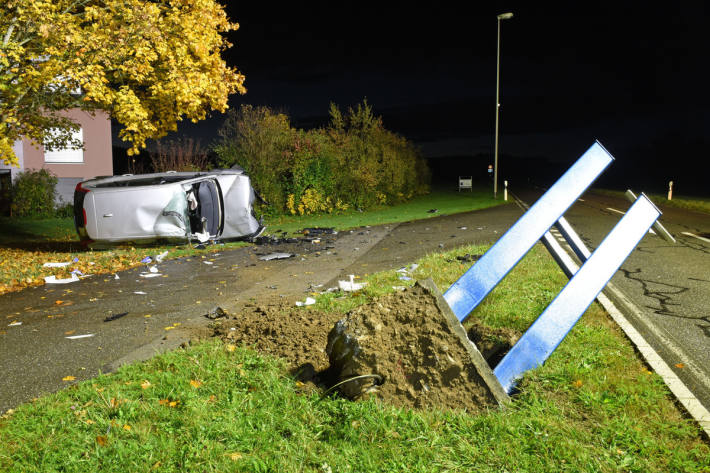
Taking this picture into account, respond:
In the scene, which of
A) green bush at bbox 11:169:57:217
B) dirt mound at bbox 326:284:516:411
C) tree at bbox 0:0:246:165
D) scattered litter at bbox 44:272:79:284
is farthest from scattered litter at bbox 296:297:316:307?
green bush at bbox 11:169:57:217

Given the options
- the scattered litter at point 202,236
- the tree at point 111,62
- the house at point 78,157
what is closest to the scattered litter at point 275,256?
the scattered litter at point 202,236

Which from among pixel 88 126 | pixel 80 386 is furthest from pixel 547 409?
pixel 88 126

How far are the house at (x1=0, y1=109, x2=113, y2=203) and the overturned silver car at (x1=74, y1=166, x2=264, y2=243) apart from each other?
57.8 feet

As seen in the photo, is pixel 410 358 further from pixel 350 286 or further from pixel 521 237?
pixel 350 286

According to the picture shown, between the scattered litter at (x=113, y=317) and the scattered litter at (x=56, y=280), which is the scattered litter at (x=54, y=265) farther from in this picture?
the scattered litter at (x=113, y=317)

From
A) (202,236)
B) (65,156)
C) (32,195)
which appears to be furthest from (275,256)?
(65,156)

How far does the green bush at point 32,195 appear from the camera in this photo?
20781mm

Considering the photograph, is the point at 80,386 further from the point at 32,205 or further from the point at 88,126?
the point at 88,126

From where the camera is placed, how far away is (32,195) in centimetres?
2089

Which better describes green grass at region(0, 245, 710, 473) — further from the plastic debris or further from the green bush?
the green bush

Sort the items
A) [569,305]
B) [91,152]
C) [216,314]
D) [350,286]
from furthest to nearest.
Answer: [91,152] → [350,286] → [216,314] → [569,305]

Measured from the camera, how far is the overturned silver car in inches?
416

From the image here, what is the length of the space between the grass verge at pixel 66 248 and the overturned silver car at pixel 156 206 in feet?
1.54

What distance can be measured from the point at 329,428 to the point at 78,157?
1173 inches
